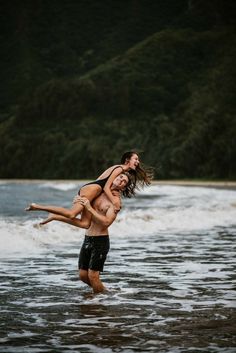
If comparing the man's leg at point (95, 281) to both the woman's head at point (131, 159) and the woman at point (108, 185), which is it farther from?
the woman's head at point (131, 159)

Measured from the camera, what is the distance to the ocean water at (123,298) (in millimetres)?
6250

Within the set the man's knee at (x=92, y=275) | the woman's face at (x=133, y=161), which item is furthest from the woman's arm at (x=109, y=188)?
the man's knee at (x=92, y=275)

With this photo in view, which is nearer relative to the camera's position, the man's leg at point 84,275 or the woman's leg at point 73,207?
the woman's leg at point 73,207

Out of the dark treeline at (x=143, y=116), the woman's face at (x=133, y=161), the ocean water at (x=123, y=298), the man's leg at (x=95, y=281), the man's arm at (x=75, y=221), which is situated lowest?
the ocean water at (x=123, y=298)

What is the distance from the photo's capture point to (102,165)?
419ft

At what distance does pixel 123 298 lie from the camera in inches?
336

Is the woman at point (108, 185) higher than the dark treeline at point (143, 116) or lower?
lower

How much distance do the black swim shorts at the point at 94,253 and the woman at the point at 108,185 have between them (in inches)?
14.8

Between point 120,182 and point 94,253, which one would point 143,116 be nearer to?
point 120,182

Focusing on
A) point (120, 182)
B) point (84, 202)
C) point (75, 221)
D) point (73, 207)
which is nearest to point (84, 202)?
point (84, 202)

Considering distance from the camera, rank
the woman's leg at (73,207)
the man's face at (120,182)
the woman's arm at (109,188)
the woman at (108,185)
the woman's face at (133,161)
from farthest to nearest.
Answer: the woman's face at (133,161) < the man's face at (120,182) < the woman's arm at (109,188) < the woman at (108,185) < the woman's leg at (73,207)

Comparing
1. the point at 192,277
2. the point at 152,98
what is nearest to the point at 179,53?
the point at 152,98

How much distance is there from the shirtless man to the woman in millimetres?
113

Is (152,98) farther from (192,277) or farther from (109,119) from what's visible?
(192,277)
